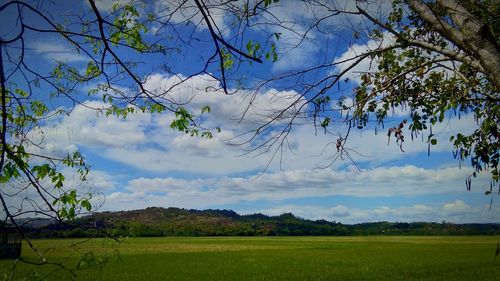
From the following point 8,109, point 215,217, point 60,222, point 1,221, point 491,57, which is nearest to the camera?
point 1,221

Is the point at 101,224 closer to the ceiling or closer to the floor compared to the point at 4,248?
closer to the ceiling

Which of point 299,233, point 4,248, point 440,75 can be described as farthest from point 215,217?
point 440,75

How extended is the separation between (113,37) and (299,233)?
174497 mm

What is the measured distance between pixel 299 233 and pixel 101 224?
175285 millimetres

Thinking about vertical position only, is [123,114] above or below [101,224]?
above

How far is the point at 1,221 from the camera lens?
340cm

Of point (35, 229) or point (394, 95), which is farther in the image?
point (394, 95)

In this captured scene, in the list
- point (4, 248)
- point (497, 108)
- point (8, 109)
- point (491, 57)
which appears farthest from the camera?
point (4, 248)

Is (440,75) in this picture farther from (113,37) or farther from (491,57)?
(113,37)

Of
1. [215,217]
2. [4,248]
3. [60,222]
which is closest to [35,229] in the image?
[60,222]

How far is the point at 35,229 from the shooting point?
3.71 metres

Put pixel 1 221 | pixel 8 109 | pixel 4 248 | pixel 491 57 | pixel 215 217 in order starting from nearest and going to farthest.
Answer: pixel 1 221 → pixel 491 57 → pixel 8 109 → pixel 4 248 → pixel 215 217

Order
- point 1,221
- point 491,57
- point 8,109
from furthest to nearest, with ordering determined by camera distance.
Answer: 1. point 8,109
2. point 491,57
3. point 1,221

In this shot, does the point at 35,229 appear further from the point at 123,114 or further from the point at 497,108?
the point at 497,108
